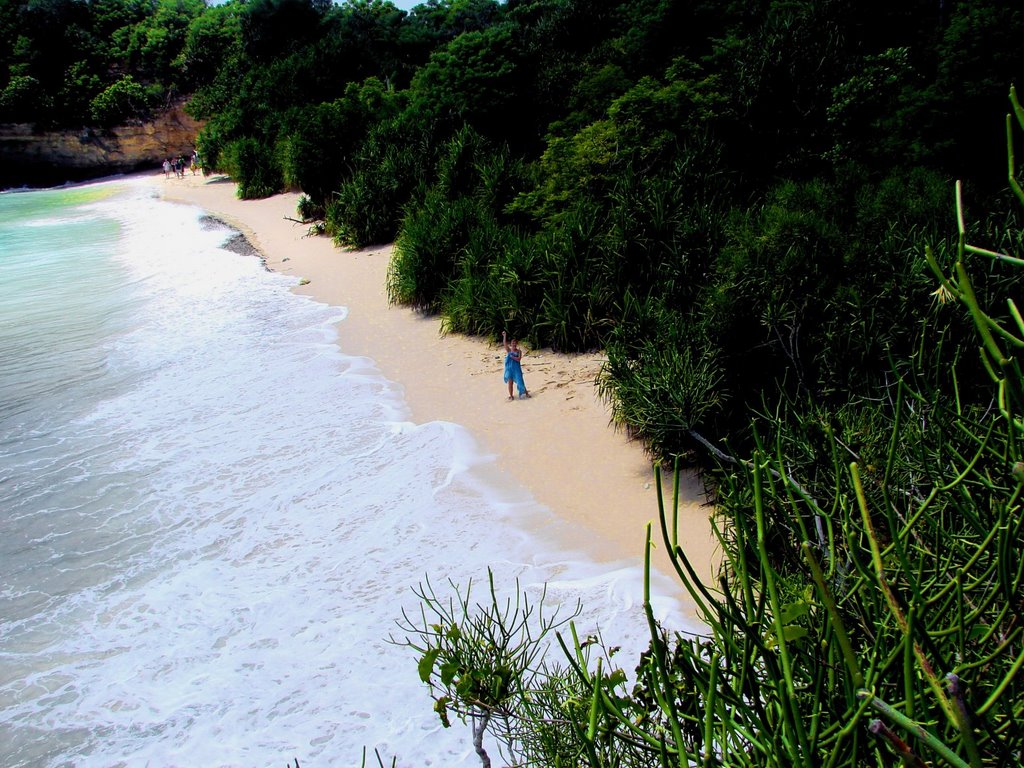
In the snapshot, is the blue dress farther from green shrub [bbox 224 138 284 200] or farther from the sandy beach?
green shrub [bbox 224 138 284 200]

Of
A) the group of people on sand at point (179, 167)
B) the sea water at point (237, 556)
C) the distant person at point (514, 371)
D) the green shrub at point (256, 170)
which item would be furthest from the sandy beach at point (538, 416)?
the group of people on sand at point (179, 167)

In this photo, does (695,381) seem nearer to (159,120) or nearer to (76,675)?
(76,675)

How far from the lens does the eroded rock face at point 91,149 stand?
51750mm

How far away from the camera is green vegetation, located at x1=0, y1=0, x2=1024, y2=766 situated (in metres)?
1.63

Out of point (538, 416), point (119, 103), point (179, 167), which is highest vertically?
point (119, 103)

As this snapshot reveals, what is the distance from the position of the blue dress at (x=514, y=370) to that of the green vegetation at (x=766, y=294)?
1.34 metres

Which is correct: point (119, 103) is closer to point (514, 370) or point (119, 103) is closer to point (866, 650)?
point (514, 370)

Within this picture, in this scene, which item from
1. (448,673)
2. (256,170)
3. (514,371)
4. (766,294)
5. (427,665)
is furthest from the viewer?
(256,170)

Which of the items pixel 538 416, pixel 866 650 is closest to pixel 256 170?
pixel 538 416

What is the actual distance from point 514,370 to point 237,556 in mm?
4470

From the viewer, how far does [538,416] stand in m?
10.3

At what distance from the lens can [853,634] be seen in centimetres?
226

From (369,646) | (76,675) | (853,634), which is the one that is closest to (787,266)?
(369,646)

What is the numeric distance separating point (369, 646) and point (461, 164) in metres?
14.9
